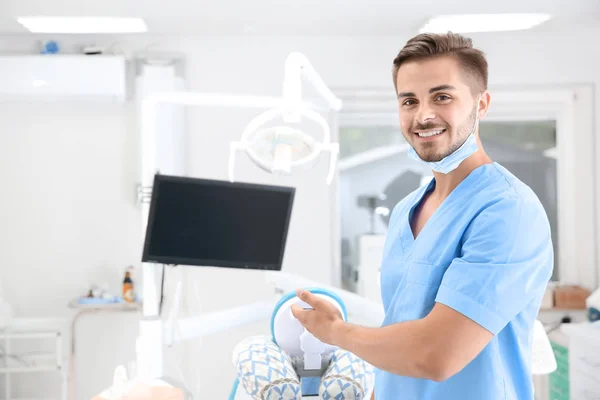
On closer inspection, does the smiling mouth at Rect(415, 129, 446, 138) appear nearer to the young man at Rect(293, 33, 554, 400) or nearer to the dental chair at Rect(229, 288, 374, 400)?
the young man at Rect(293, 33, 554, 400)

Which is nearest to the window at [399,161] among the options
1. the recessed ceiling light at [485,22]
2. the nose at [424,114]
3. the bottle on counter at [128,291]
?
the recessed ceiling light at [485,22]

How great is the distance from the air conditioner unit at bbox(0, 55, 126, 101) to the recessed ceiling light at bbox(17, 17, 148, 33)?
180mm

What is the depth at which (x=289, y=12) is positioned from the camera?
12.4 feet

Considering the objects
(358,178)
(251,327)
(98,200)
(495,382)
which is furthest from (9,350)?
(495,382)

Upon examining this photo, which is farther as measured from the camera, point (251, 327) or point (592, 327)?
point (251, 327)

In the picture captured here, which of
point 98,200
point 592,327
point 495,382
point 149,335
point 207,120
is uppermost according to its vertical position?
point 207,120

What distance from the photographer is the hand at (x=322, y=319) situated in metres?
1.11

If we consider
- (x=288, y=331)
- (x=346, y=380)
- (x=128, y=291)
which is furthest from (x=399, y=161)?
(x=346, y=380)

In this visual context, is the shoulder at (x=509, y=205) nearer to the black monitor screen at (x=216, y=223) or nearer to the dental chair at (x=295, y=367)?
the dental chair at (x=295, y=367)

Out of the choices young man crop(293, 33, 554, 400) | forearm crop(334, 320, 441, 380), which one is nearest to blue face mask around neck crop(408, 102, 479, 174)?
young man crop(293, 33, 554, 400)

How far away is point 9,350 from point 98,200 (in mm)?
1083

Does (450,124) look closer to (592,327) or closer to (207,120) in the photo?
(592,327)

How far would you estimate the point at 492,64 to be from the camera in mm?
4344

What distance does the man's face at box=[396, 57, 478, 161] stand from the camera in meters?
1.09
